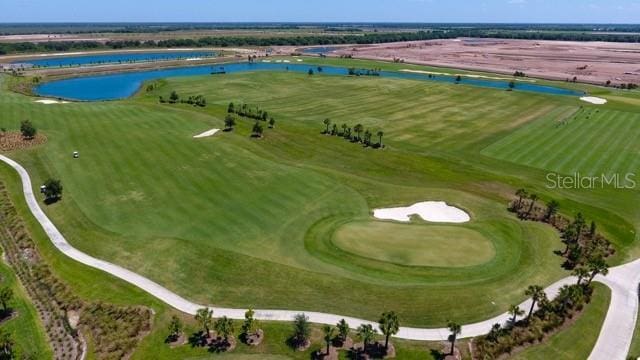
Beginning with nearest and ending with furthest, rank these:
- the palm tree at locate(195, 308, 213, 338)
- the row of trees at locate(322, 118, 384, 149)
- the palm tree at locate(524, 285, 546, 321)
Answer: the palm tree at locate(195, 308, 213, 338) → the palm tree at locate(524, 285, 546, 321) → the row of trees at locate(322, 118, 384, 149)

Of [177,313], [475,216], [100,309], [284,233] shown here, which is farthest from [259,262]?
[475,216]

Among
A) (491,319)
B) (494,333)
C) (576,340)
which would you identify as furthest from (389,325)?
(576,340)

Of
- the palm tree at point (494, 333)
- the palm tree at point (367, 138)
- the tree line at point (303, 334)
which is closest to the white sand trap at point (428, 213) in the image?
the palm tree at point (494, 333)

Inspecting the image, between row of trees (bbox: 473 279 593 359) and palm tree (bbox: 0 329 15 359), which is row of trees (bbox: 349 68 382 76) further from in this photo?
palm tree (bbox: 0 329 15 359)

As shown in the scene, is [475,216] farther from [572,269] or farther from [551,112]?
[551,112]

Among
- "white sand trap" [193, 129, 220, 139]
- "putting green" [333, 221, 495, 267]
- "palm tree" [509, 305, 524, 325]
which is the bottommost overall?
"palm tree" [509, 305, 524, 325]

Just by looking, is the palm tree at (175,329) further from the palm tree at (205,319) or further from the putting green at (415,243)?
the putting green at (415,243)

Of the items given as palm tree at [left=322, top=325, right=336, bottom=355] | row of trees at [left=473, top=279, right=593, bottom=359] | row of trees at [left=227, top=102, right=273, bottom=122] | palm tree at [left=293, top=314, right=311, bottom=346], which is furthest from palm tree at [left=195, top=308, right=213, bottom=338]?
row of trees at [left=227, top=102, right=273, bottom=122]
